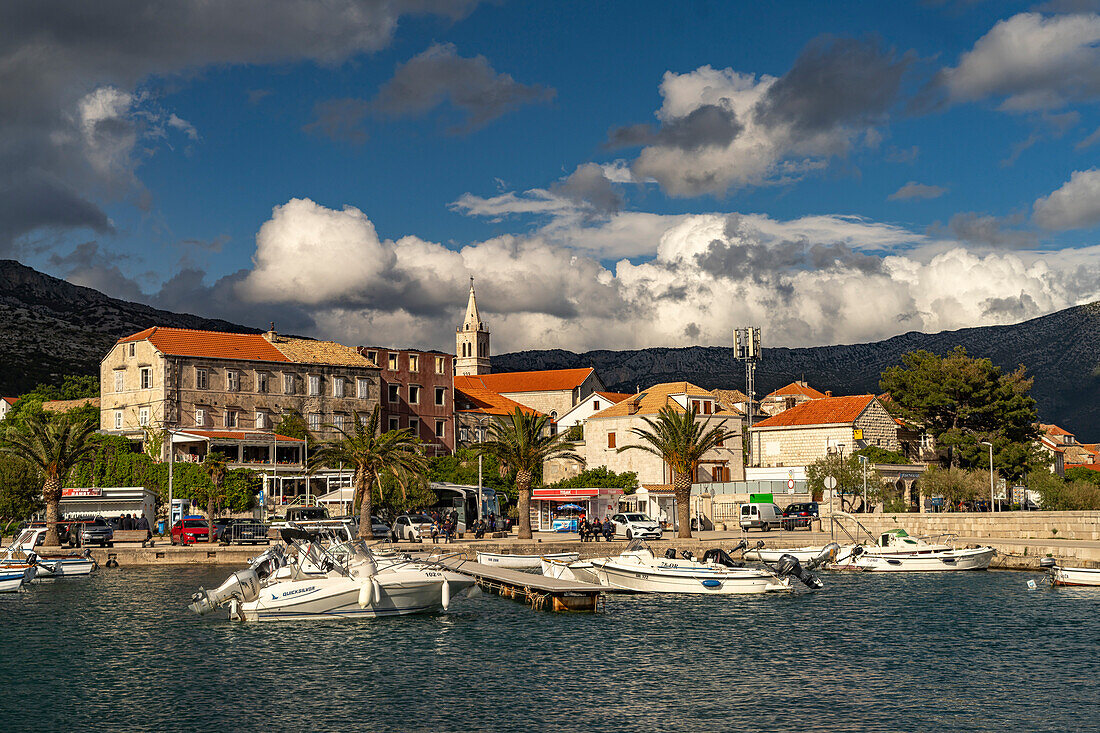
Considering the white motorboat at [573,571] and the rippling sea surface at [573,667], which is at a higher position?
the white motorboat at [573,571]

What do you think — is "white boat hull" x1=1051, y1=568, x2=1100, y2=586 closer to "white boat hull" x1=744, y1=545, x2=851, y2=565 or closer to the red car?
"white boat hull" x1=744, y1=545, x2=851, y2=565

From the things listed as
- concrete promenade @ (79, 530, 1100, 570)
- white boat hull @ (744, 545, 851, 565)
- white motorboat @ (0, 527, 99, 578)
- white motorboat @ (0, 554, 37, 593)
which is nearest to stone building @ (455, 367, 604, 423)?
concrete promenade @ (79, 530, 1100, 570)

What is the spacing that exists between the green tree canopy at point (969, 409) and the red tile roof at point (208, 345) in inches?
2305

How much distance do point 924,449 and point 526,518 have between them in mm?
51995

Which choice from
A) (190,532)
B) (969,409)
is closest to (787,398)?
(969,409)

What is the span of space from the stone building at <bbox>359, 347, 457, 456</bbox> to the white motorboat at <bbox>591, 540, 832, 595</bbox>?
57.1 metres

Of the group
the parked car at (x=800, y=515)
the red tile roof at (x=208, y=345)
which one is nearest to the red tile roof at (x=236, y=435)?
the red tile roof at (x=208, y=345)

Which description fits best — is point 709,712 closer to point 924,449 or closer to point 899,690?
point 899,690

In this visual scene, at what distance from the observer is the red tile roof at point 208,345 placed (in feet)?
303

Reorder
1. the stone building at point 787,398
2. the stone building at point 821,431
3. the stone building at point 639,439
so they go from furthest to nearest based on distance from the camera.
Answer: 1. the stone building at point 787,398
2. the stone building at point 639,439
3. the stone building at point 821,431

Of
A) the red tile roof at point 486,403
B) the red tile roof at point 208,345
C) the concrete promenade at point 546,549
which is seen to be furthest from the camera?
the red tile roof at point 486,403

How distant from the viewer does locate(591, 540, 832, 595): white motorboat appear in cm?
4716

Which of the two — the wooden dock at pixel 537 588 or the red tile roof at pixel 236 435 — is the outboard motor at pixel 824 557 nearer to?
the wooden dock at pixel 537 588

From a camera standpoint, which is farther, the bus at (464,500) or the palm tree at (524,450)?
the bus at (464,500)
